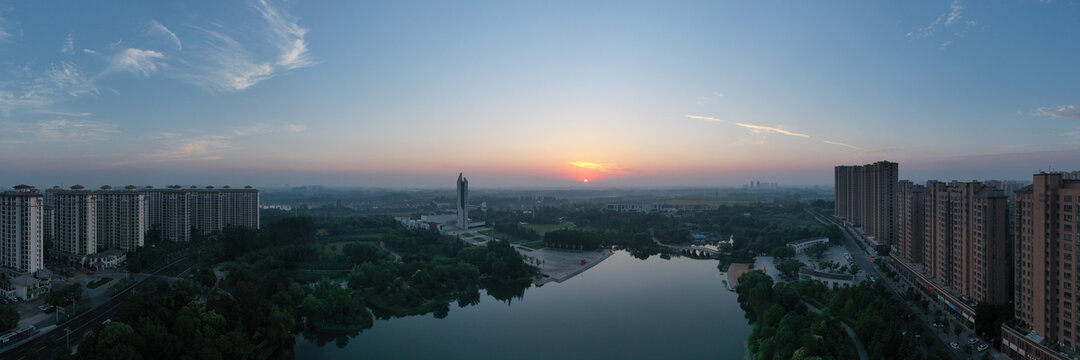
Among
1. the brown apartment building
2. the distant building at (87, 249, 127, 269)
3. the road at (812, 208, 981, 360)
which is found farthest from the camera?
the distant building at (87, 249, 127, 269)

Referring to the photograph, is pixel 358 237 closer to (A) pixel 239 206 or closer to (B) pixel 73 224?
(A) pixel 239 206

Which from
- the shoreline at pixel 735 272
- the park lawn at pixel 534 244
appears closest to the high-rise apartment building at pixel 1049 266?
the shoreline at pixel 735 272

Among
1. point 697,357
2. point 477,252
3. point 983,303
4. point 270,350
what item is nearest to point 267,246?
point 477,252

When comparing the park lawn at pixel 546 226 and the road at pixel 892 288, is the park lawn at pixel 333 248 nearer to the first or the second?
the park lawn at pixel 546 226

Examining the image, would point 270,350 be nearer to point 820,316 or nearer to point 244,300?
point 244,300

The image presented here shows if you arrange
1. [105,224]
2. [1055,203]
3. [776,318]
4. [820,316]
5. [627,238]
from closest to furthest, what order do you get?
[1055,203]
[820,316]
[776,318]
[105,224]
[627,238]

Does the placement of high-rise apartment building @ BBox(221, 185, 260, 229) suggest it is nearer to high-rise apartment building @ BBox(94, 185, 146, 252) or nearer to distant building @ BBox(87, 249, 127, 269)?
high-rise apartment building @ BBox(94, 185, 146, 252)

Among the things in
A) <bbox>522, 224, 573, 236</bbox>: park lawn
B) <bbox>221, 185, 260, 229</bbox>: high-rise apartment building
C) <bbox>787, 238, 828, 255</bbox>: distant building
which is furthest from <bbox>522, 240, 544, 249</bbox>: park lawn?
<bbox>221, 185, 260, 229</bbox>: high-rise apartment building

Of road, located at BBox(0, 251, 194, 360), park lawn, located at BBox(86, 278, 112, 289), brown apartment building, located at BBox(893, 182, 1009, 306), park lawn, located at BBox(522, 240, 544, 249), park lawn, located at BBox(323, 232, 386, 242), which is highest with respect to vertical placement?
brown apartment building, located at BBox(893, 182, 1009, 306)
